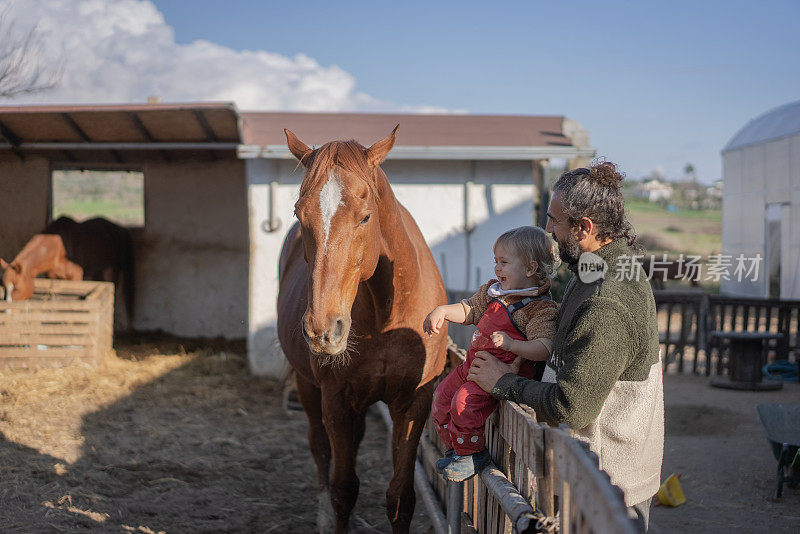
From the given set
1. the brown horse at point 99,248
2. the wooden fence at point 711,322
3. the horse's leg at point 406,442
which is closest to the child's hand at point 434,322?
the horse's leg at point 406,442

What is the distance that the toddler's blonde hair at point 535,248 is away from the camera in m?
2.32

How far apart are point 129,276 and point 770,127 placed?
13.8 meters

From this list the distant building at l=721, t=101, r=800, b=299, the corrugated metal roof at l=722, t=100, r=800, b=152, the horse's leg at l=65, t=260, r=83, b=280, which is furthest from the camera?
the corrugated metal roof at l=722, t=100, r=800, b=152

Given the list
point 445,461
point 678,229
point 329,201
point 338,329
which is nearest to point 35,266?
point 329,201

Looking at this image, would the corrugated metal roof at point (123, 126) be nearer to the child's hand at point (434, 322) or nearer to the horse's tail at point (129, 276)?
the horse's tail at point (129, 276)

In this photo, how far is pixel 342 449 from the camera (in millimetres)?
3340

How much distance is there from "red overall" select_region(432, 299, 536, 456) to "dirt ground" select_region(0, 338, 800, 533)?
2.04m

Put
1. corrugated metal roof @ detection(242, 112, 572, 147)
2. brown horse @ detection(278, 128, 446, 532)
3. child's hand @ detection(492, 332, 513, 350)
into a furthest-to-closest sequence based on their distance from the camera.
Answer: corrugated metal roof @ detection(242, 112, 572, 147)
brown horse @ detection(278, 128, 446, 532)
child's hand @ detection(492, 332, 513, 350)

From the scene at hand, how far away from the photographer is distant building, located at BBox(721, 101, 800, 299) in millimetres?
12922

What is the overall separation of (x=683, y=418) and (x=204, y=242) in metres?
7.55

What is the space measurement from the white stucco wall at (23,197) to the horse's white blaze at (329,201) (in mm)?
9662

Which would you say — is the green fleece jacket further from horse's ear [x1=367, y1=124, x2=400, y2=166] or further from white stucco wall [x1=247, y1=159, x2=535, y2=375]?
white stucco wall [x1=247, y1=159, x2=535, y2=375]

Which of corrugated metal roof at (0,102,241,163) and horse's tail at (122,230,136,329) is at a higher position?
corrugated metal roof at (0,102,241,163)

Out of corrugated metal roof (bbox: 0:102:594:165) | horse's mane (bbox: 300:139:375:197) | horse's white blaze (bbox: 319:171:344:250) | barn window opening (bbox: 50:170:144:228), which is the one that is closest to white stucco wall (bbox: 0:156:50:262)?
corrugated metal roof (bbox: 0:102:594:165)
